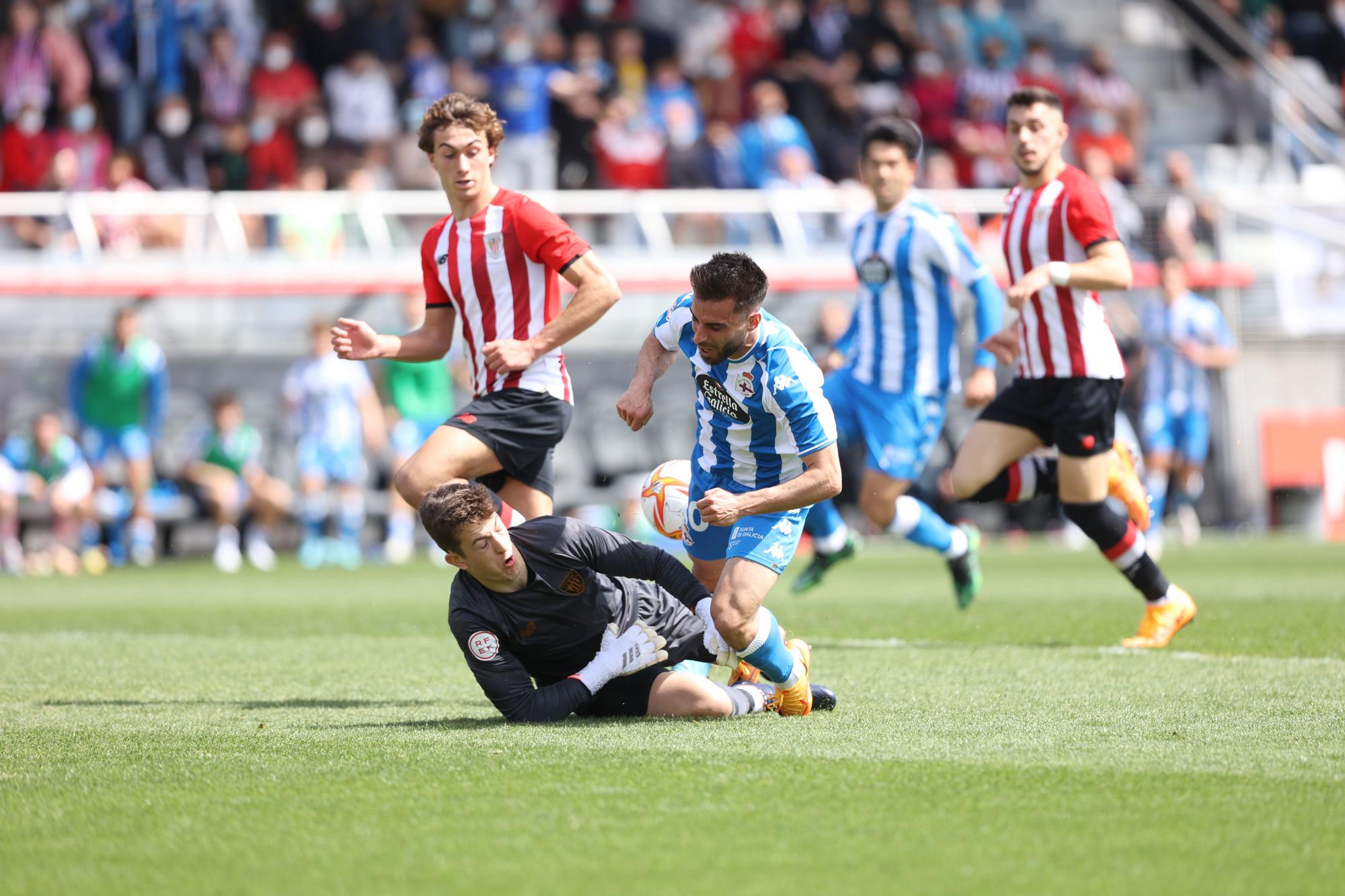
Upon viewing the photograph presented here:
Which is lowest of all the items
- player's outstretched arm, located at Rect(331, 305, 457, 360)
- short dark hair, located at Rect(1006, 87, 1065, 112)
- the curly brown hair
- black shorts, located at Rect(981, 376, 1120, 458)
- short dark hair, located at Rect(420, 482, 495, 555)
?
short dark hair, located at Rect(420, 482, 495, 555)

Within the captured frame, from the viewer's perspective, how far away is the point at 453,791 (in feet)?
14.3

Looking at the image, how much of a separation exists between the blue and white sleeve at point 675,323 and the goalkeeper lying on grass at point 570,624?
0.77 meters

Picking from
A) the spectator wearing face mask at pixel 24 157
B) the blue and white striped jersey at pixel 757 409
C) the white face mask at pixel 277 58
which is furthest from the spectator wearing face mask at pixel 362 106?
the blue and white striped jersey at pixel 757 409

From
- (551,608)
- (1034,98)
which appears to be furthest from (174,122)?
(551,608)

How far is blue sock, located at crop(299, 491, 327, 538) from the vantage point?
618 inches

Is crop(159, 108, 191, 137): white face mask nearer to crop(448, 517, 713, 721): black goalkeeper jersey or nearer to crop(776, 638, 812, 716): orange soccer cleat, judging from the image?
crop(448, 517, 713, 721): black goalkeeper jersey

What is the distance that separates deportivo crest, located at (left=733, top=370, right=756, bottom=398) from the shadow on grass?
5.61 ft

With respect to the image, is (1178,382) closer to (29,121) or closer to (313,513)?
(313,513)

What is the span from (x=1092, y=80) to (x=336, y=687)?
1610cm

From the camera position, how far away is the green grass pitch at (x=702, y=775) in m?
3.57

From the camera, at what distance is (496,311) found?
6.96 metres

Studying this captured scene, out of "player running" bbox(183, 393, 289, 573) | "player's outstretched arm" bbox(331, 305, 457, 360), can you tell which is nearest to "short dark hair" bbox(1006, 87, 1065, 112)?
"player's outstretched arm" bbox(331, 305, 457, 360)

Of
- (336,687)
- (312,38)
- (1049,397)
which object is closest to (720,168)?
(312,38)

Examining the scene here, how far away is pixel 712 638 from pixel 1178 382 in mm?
12179
